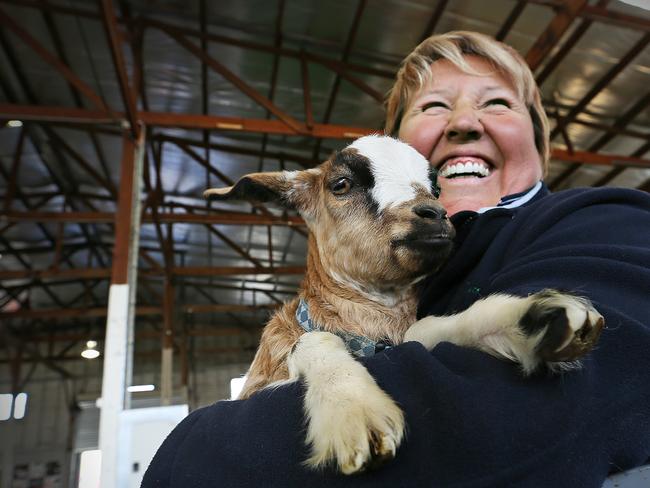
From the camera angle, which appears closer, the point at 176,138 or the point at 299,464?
the point at 299,464

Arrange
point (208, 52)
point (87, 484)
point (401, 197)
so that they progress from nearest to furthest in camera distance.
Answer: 1. point (401, 197)
2. point (208, 52)
3. point (87, 484)

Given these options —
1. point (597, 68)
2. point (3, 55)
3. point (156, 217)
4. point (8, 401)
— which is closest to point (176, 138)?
point (156, 217)

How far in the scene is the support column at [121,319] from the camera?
20.5 feet

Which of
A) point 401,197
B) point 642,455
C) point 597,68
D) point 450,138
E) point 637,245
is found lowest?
point 642,455

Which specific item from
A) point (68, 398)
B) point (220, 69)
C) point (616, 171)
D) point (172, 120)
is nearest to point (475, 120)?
point (220, 69)

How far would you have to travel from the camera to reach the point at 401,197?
1.84m

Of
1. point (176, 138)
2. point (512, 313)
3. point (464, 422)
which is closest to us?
point (464, 422)

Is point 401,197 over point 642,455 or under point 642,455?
over

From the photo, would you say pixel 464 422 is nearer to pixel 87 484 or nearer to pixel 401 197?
pixel 401 197

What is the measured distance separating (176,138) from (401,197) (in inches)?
385

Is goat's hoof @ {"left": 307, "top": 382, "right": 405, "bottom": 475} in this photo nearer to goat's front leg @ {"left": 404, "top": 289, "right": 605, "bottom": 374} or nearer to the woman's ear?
goat's front leg @ {"left": 404, "top": 289, "right": 605, "bottom": 374}

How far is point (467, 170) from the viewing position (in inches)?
82.9

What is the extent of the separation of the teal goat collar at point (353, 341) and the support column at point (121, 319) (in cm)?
535

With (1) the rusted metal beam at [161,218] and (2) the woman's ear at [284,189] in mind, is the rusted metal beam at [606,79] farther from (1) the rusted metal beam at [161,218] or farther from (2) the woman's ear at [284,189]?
(2) the woman's ear at [284,189]
